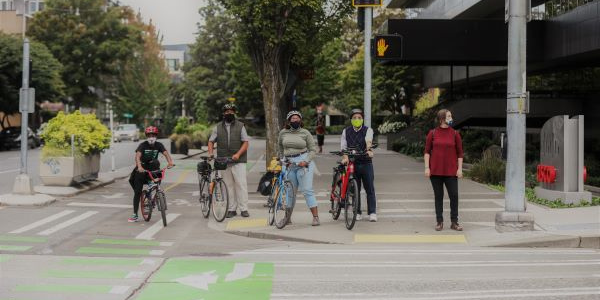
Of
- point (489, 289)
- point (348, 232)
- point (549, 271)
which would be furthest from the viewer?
point (348, 232)

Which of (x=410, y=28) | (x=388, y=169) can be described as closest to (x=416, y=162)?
(x=388, y=169)

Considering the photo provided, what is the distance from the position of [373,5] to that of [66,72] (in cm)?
6337

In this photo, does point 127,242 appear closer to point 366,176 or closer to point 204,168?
point 204,168

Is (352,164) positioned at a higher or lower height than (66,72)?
lower

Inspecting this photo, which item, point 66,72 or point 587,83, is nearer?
point 587,83

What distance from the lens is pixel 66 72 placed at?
72250mm

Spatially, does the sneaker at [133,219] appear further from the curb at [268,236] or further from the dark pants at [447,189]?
the dark pants at [447,189]

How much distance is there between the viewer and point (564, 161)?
14.4 meters

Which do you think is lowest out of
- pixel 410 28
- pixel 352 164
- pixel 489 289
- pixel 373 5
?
pixel 489 289

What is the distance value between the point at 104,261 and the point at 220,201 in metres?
4.05

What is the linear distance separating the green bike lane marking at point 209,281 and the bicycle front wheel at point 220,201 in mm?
3614

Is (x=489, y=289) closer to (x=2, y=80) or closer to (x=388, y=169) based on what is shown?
(x=388, y=169)

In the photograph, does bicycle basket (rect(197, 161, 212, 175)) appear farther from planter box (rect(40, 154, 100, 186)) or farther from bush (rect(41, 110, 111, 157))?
bush (rect(41, 110, 111, 157))

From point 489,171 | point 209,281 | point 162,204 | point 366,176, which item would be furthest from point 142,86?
point 209,281
